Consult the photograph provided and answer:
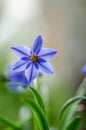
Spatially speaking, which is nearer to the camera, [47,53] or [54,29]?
[47,53]

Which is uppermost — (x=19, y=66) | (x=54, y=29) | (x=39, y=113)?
(x=54, y=29)

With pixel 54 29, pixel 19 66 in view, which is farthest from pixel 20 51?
pixel 54 29

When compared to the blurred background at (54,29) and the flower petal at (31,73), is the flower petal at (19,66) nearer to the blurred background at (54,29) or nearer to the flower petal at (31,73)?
the flower petal at (31,73)

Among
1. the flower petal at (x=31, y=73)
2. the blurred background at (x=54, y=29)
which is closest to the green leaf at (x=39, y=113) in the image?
the flower petal at (x=31, y=73)

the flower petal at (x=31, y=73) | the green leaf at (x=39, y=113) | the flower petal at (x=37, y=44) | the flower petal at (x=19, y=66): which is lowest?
the green leaf at (x=39, y=113)

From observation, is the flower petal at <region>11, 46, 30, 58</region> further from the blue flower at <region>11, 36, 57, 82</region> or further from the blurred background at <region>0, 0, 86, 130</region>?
the blurred background at <region>0, 0, 86, 130</region>

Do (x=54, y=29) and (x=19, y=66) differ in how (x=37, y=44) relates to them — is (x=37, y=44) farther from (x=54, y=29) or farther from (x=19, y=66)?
(x=54, y=29)

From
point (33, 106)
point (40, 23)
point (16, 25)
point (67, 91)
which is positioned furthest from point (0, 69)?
point (33, 106)

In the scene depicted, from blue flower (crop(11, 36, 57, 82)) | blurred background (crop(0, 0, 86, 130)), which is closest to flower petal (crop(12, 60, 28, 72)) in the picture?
blue flower (crop(11, 36, 57, 82))
